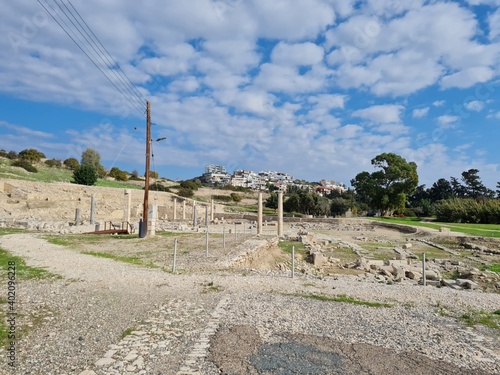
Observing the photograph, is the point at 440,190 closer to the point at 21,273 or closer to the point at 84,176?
the point at 84,176

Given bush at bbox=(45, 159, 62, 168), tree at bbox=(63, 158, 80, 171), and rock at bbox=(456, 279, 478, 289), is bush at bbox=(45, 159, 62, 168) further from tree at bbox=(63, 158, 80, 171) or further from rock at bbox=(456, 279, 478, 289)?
rock at bbox=(456, 279, 478, 289)

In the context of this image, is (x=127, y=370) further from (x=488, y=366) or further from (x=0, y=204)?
(x=0, y=204)

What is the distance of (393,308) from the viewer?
27.3 ft

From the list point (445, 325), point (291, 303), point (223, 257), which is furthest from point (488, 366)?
point (223, 257)

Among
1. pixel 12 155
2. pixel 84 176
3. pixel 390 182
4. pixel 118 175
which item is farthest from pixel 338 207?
pixel 12 155

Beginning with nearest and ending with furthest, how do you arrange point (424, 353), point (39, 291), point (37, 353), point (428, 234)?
point (37, 353) → point (424, 353) → point (39, 291) → point (428, 234)

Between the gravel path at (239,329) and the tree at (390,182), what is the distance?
162 ft

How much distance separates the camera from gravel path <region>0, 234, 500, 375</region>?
16.6 ft

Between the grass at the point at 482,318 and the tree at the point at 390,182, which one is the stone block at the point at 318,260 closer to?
the grass at the point at 482,318

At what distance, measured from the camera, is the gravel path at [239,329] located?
505 centimetres

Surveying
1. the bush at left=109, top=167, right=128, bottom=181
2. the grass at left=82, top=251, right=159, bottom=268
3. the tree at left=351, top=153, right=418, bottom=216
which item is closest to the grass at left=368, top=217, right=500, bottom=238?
the tree at left=351, top=153, right=418, bottom=216

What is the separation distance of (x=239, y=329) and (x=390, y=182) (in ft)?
187

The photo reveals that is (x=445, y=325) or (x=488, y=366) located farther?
(x=445, y=325)

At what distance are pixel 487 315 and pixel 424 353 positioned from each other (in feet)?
12.2
